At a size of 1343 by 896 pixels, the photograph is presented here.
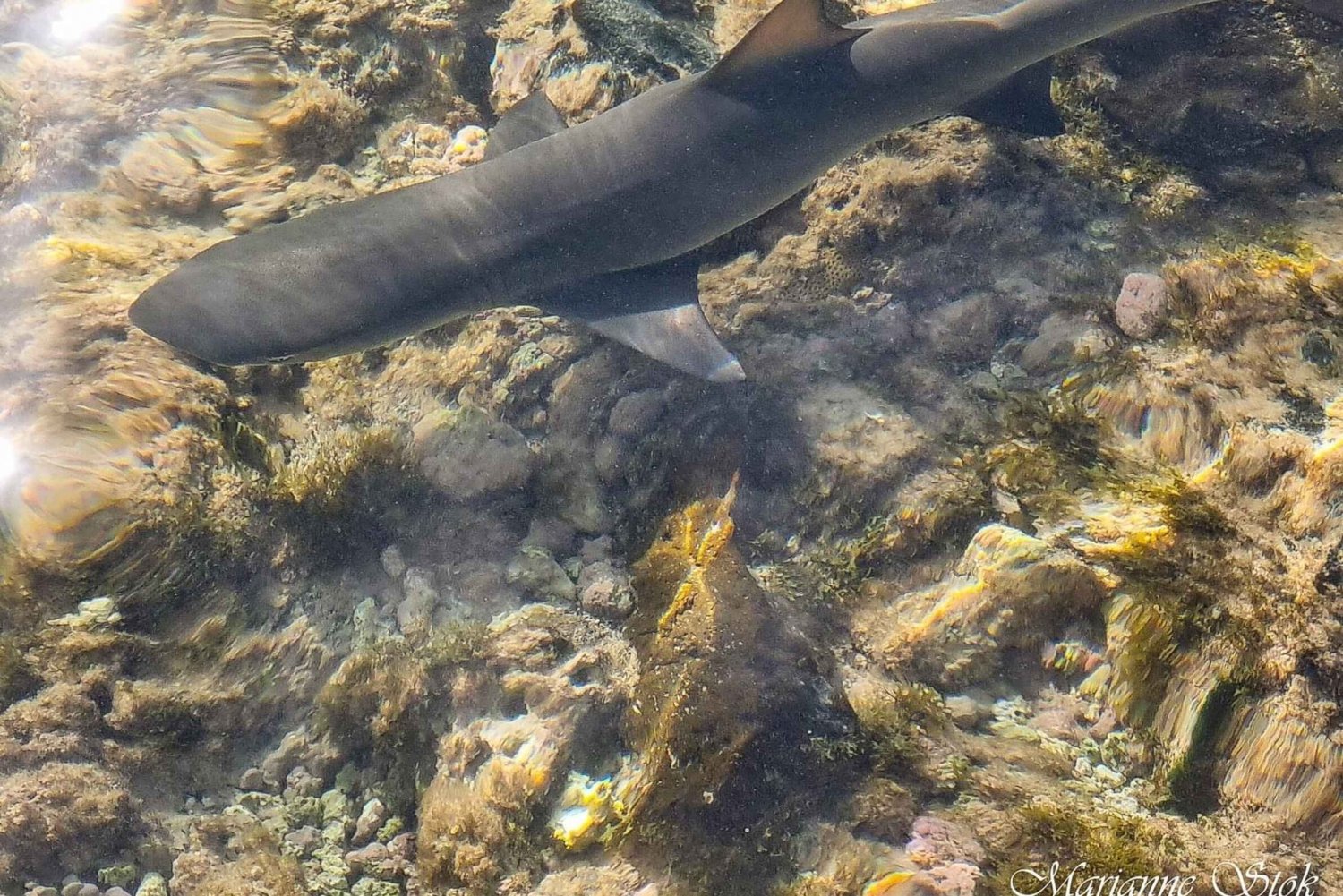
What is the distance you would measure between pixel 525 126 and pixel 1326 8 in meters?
4.47

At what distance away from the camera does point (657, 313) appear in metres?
3.97

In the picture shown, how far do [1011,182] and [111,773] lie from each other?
5284mm

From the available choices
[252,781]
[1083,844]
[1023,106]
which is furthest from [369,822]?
[1023,106]

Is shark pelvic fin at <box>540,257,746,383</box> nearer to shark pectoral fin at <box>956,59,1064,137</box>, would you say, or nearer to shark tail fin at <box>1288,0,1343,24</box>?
shark pectoral fin at <box>956,59,1064,137</box>

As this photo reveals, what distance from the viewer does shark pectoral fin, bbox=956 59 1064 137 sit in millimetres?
4148

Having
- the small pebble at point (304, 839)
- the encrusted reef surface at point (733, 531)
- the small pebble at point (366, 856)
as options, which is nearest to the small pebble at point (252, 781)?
the encrusted reef surface at point (733, 531)

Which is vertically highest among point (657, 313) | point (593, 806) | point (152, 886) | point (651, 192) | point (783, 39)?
point (783, 39)

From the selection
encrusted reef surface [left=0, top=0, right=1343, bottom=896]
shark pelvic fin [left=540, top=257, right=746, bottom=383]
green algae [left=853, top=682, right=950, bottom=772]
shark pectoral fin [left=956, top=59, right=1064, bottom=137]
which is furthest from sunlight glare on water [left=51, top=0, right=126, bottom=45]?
green algae [left=853, top=682, right=950, bottom=772]

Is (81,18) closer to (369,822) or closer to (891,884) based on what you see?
(369,822)

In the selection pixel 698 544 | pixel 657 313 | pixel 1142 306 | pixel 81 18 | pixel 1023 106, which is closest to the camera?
pixel 698 544

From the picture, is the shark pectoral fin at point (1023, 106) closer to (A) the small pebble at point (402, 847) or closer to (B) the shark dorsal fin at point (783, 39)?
(B) the shark dorsal fin at point (783, 39)

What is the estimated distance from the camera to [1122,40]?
448 cm

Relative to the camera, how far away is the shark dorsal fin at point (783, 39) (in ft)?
11.8

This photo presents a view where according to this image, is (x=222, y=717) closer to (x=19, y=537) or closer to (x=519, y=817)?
(x=19, y=537)
